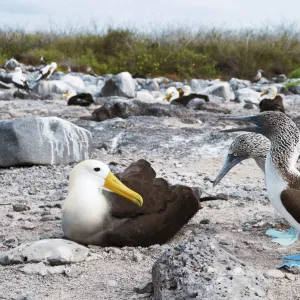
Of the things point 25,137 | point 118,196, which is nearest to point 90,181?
point 118,196

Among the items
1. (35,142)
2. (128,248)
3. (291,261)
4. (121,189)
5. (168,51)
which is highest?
(121,189)

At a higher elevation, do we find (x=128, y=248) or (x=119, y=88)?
(x=128, y=248)

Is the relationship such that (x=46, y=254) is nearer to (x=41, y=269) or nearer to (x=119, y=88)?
(x=41, y=269)

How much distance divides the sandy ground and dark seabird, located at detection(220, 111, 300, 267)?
0.31 metres

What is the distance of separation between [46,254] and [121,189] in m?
0.69

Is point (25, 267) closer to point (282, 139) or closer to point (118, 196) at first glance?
point (118, 196)

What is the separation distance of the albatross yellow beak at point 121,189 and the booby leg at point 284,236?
0.94 metres

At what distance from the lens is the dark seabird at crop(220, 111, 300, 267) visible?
377cm

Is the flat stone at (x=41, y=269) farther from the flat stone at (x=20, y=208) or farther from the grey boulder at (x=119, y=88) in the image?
the grey boulder at (x=119, y=88)

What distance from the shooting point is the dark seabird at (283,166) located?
3770 mm

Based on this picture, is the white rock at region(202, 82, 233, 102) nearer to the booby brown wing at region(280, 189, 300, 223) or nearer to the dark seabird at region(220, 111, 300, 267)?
the dark seabird at region(220, 111, 300, 267)

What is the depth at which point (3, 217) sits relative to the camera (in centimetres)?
499

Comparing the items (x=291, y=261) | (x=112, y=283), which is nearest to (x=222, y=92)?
(x=291, y=261)

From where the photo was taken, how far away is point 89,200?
4.09 m
